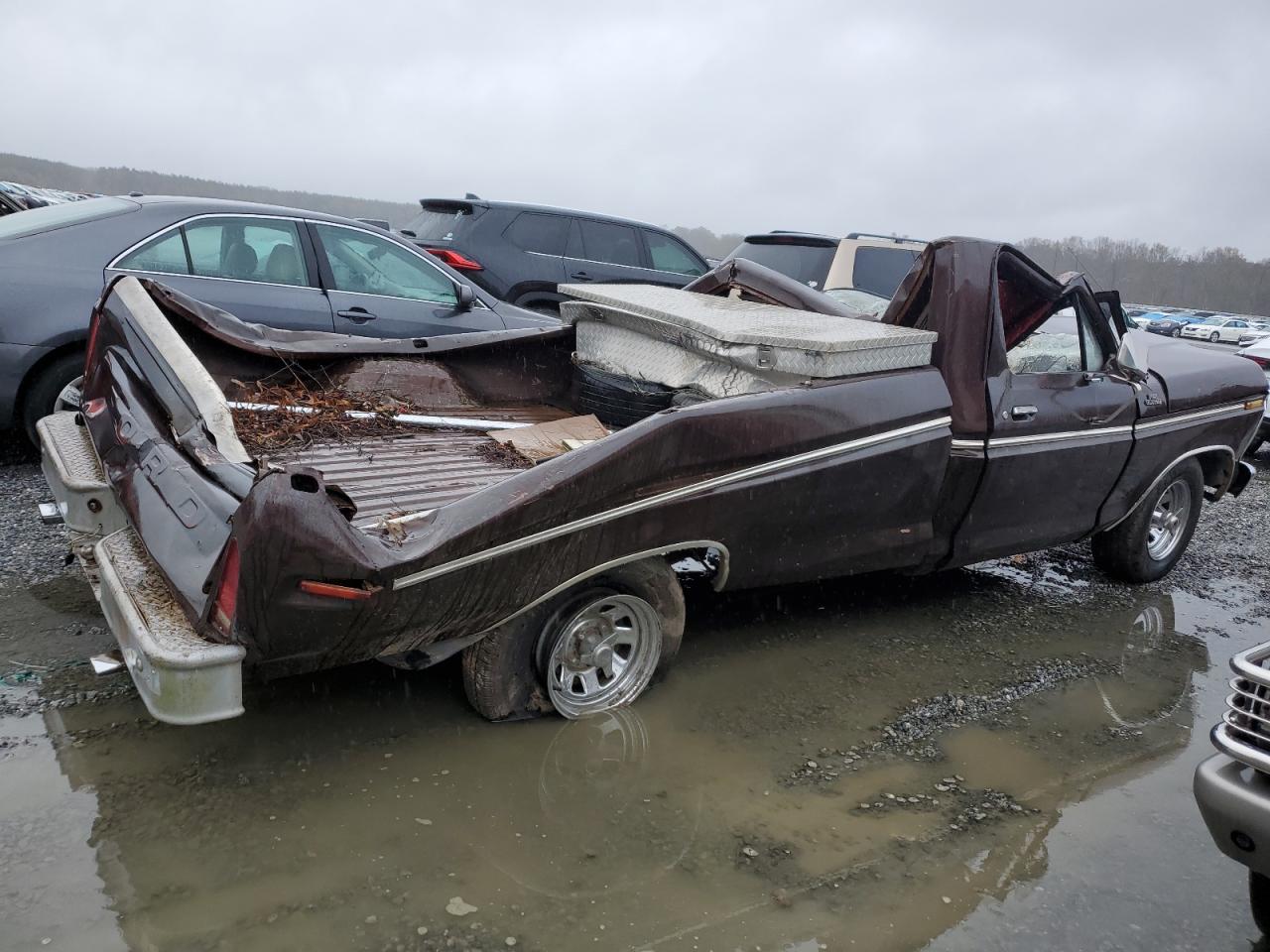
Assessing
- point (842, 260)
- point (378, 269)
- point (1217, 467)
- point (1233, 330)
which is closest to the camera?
point (1217, 467)

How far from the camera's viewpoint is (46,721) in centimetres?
320

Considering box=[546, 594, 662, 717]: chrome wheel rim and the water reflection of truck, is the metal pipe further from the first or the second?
box=[546, 594, 662, 717]: chrome wheel rim

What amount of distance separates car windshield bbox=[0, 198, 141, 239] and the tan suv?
542 cm

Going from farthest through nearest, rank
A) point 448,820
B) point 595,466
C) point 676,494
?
point 676,494
point 595,466
point 448,820

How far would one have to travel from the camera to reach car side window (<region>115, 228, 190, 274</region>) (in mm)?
5512

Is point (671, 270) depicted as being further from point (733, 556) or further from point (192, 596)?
point (192, 596)

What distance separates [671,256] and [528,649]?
335 inches

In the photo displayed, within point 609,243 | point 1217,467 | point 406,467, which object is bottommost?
point 1217,467

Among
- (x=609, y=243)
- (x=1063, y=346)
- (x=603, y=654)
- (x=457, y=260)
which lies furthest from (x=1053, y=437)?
(x=609, y=243)

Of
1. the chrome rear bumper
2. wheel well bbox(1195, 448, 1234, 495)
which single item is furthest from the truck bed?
wheel well bbox(1195, 448, 1234, 495)

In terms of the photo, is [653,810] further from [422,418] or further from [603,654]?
[422,418]

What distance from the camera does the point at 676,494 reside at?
342cm

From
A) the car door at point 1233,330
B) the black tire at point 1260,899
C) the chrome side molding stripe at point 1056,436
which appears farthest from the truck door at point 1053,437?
the car door at point 1233,330

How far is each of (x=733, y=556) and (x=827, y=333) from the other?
109cm
